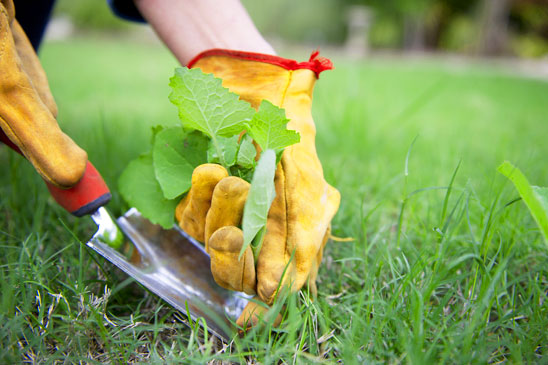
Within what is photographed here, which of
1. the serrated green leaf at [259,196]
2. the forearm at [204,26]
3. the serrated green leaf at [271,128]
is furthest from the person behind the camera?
the forearm at [204,26]

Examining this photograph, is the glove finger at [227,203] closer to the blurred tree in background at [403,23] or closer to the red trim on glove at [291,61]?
the red trim on glove at [291,61]

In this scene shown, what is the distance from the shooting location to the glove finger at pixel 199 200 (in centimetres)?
76

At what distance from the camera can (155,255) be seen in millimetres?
973

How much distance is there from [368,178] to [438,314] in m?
0.81

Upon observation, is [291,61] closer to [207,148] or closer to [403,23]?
[207,148]

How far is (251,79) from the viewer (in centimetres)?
93

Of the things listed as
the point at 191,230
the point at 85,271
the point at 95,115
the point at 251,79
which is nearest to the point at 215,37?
the point at 251,79

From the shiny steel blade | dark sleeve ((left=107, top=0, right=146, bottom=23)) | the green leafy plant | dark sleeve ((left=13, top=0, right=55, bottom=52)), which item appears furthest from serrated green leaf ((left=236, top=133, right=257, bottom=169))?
dark sleeve ((left=13, top=0, right=55, bottom=52))

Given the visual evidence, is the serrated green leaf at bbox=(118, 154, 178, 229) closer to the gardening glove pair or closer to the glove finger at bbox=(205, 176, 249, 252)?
the gardening glove pair

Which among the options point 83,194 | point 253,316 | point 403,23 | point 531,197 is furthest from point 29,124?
point 403,23

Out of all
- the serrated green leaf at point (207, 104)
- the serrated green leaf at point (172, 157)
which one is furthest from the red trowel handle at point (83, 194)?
the serrated green leaf at point (207, 104)

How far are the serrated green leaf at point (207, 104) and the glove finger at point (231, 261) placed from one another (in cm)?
25

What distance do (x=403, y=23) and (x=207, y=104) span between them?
61.6ft

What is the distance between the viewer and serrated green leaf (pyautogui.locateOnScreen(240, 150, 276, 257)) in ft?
2.12
